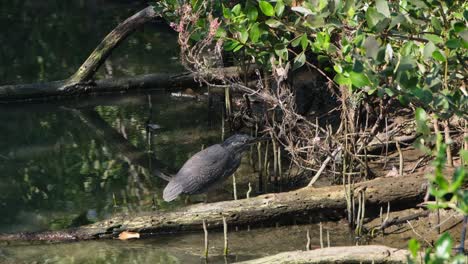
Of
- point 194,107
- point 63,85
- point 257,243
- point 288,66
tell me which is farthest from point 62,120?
point 257,243

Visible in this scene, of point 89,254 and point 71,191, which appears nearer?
point 89,254

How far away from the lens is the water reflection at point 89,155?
807 cm

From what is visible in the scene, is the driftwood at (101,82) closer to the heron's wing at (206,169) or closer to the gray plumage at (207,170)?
the gray plumage at (207,170)

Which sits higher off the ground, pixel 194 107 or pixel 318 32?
pixel 318 32

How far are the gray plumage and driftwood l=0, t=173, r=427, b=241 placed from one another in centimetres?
39

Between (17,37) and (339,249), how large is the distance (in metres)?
9.98

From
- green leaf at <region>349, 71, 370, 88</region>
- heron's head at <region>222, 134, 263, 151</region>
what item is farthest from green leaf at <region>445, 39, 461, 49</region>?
heron's head at <region>222, 134, 263, 151</region>

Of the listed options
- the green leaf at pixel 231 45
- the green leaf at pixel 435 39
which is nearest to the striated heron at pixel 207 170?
the green leaf at pixel 231 45

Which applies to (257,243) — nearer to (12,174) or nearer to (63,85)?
(12,174)

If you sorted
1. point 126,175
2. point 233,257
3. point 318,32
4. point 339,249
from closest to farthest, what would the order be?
point 318,32 < point 339,249 < point 233,257 < point 126,175

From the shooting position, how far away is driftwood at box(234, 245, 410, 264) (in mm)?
6121

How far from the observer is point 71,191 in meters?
8.52

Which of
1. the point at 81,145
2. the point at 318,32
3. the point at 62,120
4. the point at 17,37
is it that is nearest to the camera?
the point at 318,32

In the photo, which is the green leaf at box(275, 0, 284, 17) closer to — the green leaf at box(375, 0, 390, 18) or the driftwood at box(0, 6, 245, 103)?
the green leaf at box(375, 0, 390, 18)
